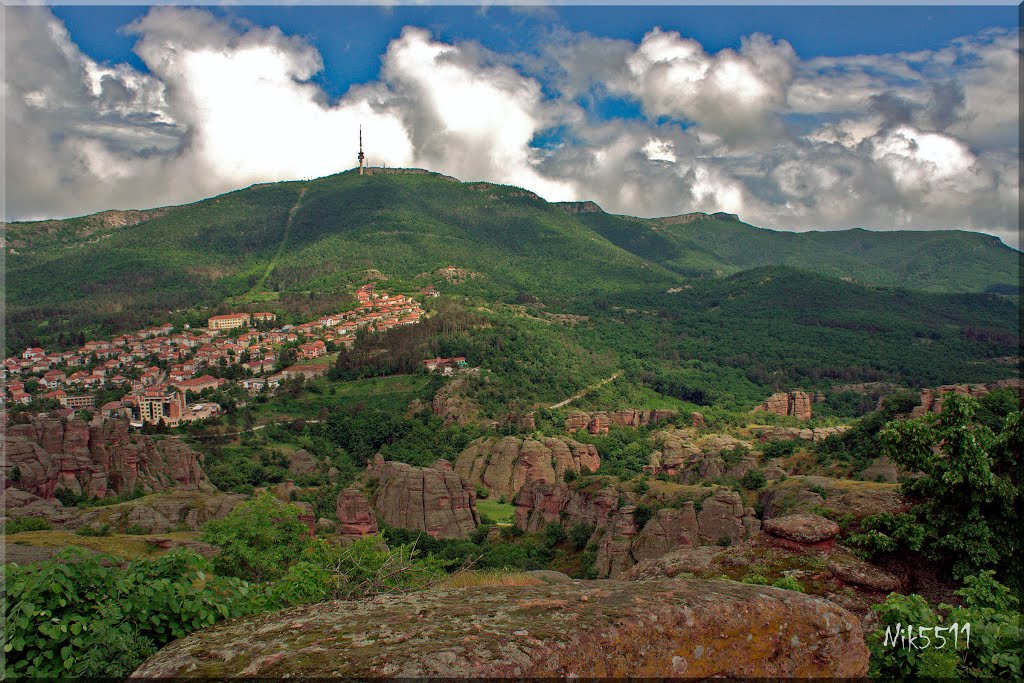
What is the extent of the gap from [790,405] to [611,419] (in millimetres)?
25229

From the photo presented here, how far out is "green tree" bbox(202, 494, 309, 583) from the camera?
13453mm

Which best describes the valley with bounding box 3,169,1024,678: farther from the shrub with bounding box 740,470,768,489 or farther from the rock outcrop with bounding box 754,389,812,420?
the rock outcrop with bounding box 754,389,812,420

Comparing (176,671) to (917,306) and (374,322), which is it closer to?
(374,322)

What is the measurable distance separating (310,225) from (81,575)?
189 metres

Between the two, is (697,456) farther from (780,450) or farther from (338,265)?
(338,265)

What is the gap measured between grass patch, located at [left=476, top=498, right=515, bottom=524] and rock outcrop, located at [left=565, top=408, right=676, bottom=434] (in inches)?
643

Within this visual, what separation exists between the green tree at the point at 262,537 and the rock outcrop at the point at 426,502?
19.8 metres

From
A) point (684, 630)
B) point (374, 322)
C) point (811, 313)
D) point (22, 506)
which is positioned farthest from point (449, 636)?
point (811, 313)

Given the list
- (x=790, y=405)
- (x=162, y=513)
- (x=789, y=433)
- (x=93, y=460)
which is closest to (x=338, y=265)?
(x=790, y=405)

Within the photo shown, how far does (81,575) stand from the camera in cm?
461

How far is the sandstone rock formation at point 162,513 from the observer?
82.3 ft

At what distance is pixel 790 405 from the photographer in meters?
75.1

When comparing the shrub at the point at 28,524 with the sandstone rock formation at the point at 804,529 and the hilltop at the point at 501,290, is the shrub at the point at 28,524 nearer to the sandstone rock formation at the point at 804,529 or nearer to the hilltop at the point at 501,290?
the sandstone rock formation at the point at 804,529

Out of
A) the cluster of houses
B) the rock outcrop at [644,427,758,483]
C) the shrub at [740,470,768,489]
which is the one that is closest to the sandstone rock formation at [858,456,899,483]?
the shrub at [740,470,768,489]
